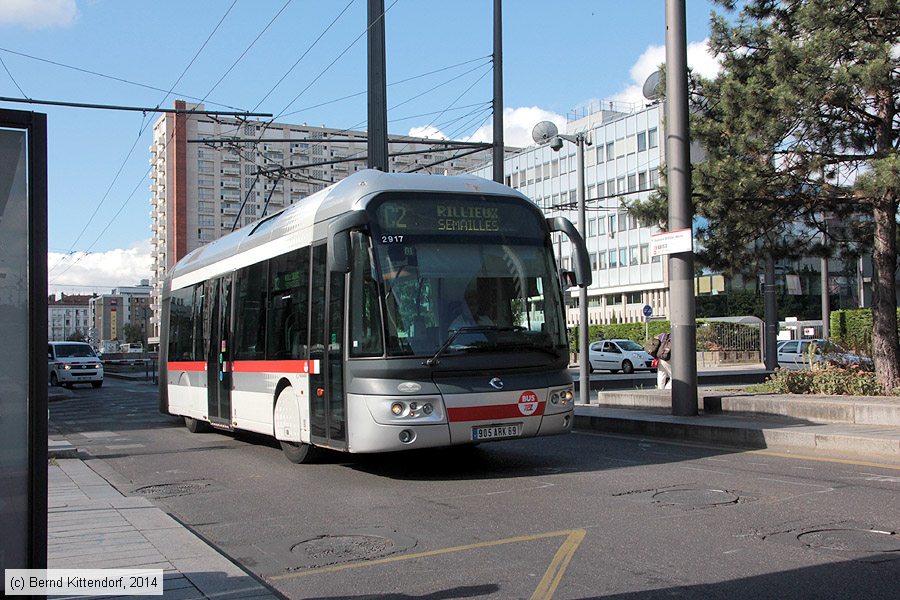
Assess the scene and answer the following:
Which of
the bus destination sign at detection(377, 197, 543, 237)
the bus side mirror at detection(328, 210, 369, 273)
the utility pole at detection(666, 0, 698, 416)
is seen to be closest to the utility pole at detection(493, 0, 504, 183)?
the utility pole at detection(666, 0, 698, 416)

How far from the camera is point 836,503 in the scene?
24.5 feet

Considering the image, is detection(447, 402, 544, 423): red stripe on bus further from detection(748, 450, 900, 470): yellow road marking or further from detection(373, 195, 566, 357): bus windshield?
detection(748, 450, 900, 470): yellow road marking

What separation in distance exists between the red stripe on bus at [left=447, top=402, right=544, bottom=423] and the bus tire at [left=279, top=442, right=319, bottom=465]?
101 inches

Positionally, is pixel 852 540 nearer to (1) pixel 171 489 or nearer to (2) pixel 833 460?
(2) pixel 833 460

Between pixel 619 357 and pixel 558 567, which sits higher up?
pixel 619 357

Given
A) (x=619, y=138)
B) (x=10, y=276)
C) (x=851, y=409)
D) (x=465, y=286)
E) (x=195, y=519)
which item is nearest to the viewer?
(x=10, y=276)

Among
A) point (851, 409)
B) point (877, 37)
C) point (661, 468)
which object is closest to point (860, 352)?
point (851, 409)

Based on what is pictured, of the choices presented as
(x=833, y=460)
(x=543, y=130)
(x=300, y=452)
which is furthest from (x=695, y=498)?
(x=543, y=130)

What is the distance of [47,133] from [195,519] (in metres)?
4.96

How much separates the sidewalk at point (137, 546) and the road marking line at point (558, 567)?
1514mm

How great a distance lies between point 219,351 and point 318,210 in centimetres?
451

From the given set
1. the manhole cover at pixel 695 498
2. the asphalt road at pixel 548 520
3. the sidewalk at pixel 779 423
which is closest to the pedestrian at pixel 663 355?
the sidewalk at pixel 779 423

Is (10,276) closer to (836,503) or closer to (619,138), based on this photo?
(836,503)

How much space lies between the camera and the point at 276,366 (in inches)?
463
